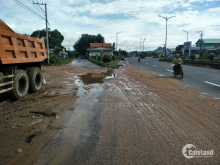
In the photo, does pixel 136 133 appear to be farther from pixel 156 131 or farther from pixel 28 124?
pixel 28 124

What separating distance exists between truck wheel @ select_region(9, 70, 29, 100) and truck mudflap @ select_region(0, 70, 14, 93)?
0.53ft

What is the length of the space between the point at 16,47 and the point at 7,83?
1.31 meters

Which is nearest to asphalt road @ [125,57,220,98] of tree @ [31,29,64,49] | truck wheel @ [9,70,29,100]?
truck wheel @ [9,70,29,100]

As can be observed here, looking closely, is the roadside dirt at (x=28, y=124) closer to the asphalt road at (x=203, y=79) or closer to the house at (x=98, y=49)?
the asphalt road at (x=203, y=79)

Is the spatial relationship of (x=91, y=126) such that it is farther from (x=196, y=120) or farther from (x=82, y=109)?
(x=196, y=120)

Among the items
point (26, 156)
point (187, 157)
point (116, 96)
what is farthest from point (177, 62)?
point (26, 156)

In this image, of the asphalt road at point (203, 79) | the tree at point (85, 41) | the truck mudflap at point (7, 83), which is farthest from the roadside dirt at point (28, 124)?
the tree at point (85, 41)

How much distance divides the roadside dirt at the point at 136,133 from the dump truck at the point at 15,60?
222 centimetres

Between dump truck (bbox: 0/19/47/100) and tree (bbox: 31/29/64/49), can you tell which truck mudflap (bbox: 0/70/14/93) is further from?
tree (bbox: 31/29/64/49)

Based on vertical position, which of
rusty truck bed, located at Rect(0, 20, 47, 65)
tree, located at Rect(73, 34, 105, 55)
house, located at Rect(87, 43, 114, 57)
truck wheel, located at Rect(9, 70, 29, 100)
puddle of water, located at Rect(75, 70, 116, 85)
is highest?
tree, located at Rect(73, 34, 105, 55)

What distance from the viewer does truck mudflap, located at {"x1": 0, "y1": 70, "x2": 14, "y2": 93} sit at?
6.02 m

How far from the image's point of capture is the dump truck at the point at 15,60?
6.05 metres

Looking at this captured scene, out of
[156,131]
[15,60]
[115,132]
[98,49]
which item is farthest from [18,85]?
[98,49]

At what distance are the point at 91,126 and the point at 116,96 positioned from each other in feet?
10.6
